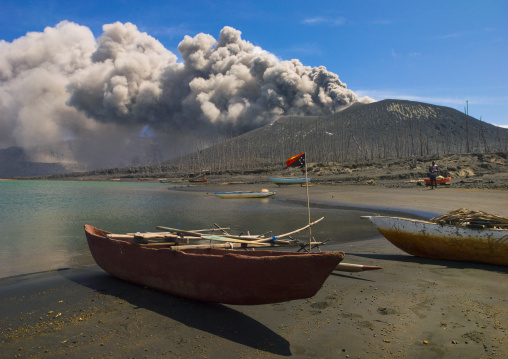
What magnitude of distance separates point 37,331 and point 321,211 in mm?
21021

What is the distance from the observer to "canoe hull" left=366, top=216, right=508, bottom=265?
9.18m

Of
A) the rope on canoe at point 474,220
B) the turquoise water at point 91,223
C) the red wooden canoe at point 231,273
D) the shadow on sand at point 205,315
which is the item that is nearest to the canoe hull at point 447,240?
the rope on canoe at point 474,220

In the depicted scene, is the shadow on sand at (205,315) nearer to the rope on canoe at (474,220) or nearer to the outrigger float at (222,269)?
the outrigger float at (222,269)

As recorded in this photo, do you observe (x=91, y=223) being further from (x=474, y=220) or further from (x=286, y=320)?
(x=474, y=220)

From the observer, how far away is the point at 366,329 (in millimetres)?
6102

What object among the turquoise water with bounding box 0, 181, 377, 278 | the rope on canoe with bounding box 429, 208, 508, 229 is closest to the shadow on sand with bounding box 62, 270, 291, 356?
the turquoise water with bounding box 0, 181, 377, 278

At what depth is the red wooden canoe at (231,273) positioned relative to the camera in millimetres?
6242

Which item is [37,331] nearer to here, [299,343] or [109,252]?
[109,252]

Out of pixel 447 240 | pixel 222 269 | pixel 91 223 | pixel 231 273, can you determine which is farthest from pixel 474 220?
pixel 91 223

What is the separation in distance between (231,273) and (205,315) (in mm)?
1095

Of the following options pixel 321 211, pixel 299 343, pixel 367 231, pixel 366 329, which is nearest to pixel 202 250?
pixel 299 343

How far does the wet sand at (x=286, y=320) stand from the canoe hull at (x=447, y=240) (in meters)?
0.36

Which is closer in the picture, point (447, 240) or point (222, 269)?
point (222, 269)

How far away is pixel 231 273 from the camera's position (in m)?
6.74
